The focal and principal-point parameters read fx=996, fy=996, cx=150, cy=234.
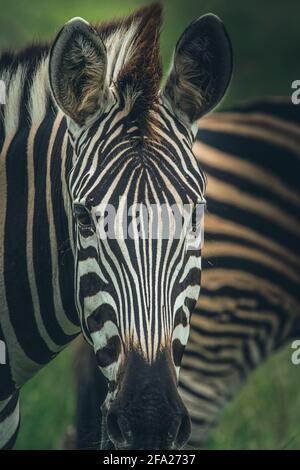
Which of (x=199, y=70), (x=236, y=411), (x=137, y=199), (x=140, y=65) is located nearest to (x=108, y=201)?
(x=137, y=199)

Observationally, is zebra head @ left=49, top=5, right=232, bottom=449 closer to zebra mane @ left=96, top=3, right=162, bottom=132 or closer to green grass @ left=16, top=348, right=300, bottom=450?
zebra mane @ left=96, top=3, right=162, bottom=132

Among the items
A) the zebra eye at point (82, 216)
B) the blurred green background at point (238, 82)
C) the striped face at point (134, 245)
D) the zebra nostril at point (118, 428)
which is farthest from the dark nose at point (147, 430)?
the blurred green background at point (238, 82)

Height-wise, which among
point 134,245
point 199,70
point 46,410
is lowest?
point 46,410

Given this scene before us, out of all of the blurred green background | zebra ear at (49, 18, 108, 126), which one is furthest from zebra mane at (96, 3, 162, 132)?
the blurred green background

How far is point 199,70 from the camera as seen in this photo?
15.2ft

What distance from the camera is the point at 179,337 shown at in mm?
4168

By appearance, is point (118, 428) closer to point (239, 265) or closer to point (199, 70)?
point (199, 70)

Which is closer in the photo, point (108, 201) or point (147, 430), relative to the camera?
point (147, 430)

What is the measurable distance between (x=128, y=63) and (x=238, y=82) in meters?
9.53

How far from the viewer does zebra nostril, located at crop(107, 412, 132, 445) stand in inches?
153

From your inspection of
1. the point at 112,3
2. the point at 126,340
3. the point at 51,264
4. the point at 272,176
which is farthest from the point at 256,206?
the point at 112,3

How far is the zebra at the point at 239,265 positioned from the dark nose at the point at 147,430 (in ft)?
9.17

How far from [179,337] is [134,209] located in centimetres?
57

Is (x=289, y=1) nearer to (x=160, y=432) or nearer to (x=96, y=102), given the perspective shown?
(x=96, y=102)
